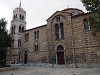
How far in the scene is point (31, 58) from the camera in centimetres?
2973

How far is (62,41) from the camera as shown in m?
25.2

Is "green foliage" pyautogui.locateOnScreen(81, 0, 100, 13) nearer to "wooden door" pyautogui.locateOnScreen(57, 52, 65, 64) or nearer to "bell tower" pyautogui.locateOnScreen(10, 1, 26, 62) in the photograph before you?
"wooden door" pyautogui.locateOnScreen(57, 52, 65, 64)

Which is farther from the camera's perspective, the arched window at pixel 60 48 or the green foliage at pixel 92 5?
the arched window at pixel 60 48

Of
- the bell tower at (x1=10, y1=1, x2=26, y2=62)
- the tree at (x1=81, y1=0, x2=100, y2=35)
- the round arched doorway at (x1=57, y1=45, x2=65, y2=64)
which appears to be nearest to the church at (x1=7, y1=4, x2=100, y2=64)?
the round arched doorway at (x1=57, y1=45, x2=65, y2=64)

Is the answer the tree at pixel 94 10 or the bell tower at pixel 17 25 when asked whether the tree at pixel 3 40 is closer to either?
the tree at pixel 94 10

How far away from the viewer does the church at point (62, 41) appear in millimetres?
22031

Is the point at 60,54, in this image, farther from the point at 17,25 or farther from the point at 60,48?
the point at 17,25

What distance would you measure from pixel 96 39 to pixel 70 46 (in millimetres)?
4385

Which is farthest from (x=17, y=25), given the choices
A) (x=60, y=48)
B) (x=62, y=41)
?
(x=62, y=41)

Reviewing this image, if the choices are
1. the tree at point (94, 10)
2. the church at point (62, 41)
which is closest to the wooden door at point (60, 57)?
the church at point (62, 41)

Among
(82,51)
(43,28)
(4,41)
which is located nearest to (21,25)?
(43,28)

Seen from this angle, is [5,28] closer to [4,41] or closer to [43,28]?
[4,41]

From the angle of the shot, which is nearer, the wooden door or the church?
the church

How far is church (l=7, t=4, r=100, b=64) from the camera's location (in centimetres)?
2203
